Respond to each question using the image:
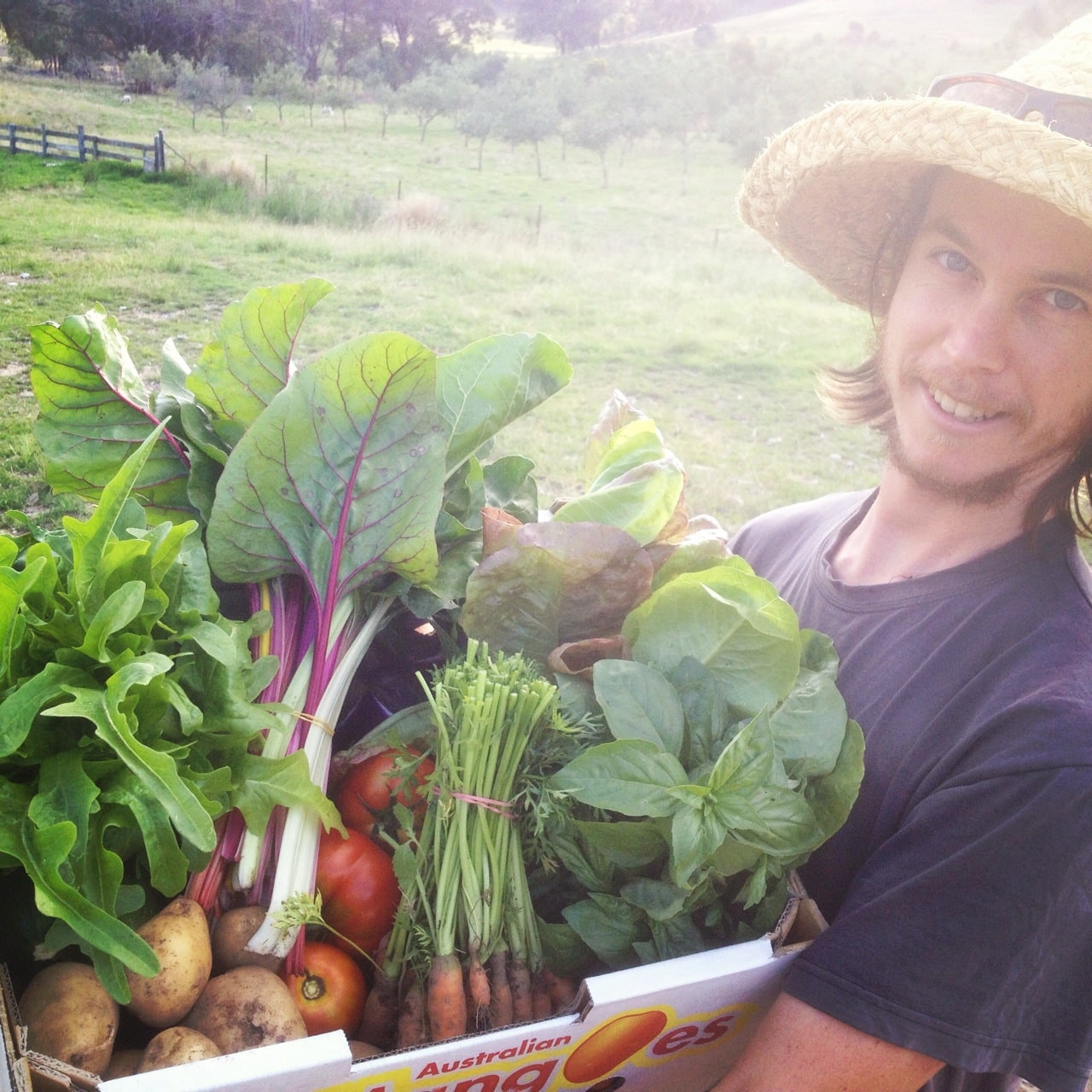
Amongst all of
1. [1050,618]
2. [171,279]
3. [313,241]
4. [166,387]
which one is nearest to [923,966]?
[1050,618]

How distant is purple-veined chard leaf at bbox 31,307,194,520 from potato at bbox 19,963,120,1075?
0.49 m

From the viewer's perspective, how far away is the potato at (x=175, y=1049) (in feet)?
2.28

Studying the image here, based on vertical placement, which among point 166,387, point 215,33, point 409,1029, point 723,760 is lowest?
point 409,1029

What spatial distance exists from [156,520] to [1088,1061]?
1.12 m

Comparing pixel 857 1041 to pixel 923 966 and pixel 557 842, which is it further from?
pixel 557 842

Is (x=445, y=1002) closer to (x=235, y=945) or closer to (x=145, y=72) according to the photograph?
(x=235, y=945)

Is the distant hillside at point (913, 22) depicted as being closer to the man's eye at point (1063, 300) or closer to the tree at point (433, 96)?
the tree at point (433, 96)

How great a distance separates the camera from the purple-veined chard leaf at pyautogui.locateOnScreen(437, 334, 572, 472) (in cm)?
102

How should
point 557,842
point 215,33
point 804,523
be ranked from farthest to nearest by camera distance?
point 215,33 → point 804,523 → point 557,842

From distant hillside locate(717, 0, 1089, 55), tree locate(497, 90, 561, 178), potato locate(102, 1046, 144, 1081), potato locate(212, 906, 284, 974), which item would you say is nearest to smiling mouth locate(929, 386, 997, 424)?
potato locate(212, 906, 284, 974)

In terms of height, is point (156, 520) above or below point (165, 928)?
above

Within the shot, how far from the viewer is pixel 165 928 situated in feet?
2.40

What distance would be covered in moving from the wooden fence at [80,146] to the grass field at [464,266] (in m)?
0.02

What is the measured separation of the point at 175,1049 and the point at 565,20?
10.2ft
